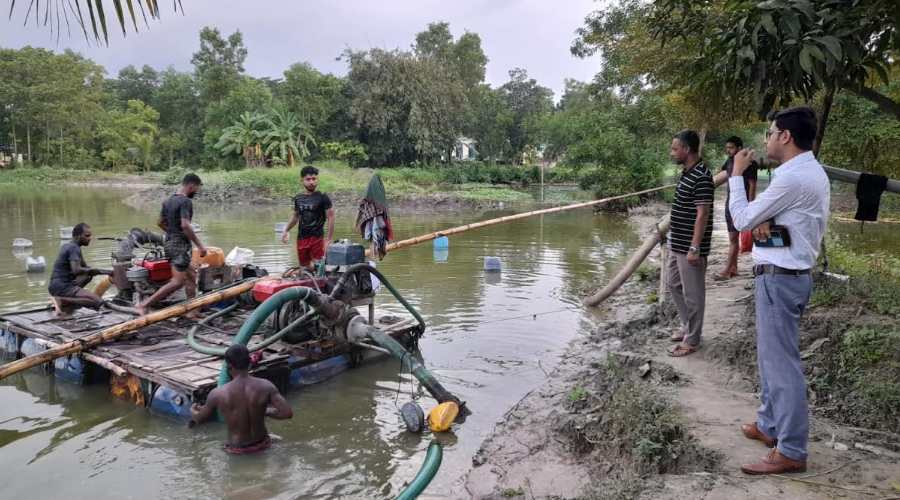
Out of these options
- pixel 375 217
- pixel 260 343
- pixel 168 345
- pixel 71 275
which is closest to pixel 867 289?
pixel 375 217

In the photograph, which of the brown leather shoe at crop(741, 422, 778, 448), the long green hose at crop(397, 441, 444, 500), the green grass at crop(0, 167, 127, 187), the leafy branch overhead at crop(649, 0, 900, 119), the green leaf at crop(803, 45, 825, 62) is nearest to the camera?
the green leaf at crop(803, 45, 825, 62)

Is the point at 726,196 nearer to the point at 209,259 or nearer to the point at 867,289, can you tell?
the point at 867,289

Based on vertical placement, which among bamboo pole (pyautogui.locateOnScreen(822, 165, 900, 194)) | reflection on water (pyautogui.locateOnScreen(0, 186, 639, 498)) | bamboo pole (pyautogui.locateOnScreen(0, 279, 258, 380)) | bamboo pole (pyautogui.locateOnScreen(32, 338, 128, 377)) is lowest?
reflection on water (pyautogui.locateOnScreen(0, 186, 639, 498))

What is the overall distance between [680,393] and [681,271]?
1.27 meters

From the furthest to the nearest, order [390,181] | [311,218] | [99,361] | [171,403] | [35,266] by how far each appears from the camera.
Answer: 1. [390,181]
2. [35,266]
3. [311,218]
4. [99,361]
5. [171,403]

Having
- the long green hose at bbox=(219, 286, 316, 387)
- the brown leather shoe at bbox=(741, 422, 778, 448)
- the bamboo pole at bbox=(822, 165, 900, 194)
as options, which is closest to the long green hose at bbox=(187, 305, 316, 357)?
the long green hose at bbox=(219, 286, 316, 387)

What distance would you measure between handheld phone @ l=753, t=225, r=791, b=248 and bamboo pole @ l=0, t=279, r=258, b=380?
577 cm

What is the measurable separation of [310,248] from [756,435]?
6277 mm

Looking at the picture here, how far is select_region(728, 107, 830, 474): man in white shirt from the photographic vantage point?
331cm

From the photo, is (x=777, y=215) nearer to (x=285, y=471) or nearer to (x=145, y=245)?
(x=285, y=471)

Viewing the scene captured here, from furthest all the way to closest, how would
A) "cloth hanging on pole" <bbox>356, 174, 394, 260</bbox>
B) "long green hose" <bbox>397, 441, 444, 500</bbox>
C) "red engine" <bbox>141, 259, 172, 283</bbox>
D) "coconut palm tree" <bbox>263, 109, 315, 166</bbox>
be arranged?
"coconut palm tree" <bbox>263, 109, 315, 166</bbox>, "red engine" <bbox>141, 259, 172, 283</bbox>, "cloth hanging on pole" <bbox>356, 174, 394, 260</bbox>, "long green hose" <bbox>397, 441, 444, 500</bbox>

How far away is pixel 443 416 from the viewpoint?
18.7 ft

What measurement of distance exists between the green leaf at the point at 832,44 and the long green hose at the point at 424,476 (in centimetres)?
367

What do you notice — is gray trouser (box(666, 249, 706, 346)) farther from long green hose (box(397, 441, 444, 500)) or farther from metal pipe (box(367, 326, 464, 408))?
long green hose (box(397, 441, 444, 500))
